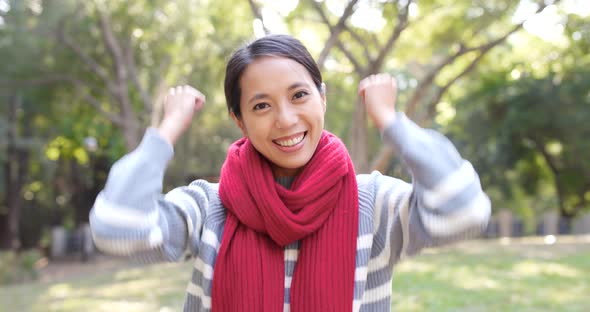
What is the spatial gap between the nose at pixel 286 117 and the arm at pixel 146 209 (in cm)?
25

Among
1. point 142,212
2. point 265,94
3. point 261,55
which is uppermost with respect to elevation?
point 261,55

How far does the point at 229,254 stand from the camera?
62.8 inches

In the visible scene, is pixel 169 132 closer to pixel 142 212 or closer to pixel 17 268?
pixel 142 212

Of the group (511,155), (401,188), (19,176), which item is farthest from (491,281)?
(19,176)

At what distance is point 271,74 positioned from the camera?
5.39ft

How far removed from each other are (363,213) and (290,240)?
0.22 metres

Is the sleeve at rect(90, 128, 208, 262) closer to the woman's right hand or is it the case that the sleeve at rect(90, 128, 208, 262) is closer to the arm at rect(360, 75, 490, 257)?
the woman's right hand

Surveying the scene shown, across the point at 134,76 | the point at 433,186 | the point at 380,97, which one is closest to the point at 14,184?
the point at 134,76

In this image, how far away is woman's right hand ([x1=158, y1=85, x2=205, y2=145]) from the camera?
1592mm

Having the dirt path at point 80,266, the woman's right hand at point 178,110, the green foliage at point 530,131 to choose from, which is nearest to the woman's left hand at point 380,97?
the woman's right hand at point 178,110

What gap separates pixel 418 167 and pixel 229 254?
540 millimetres

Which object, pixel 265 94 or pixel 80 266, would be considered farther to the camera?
pixel 80 266

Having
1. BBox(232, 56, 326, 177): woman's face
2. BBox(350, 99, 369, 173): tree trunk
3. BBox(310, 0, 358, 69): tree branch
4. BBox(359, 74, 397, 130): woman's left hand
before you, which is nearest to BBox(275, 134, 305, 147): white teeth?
BBox(232, 56, 326, 177): woman's face

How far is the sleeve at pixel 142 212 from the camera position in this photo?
1.44 m
